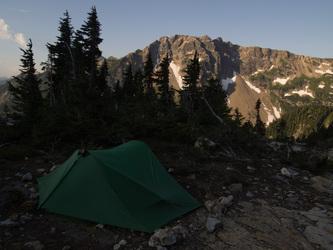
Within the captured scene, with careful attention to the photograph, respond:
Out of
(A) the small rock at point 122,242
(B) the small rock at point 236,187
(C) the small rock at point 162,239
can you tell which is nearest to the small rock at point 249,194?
(B) the small rock at point 236,187

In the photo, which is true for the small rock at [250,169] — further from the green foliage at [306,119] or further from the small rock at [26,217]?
the green foliage at [306,119]

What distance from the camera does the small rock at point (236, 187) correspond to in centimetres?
686

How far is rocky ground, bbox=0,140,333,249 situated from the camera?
3.97m

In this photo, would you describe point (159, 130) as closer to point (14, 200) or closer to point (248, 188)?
point (248, 188)

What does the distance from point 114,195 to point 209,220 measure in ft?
8.44

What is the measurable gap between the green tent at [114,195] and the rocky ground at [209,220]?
0.24 m

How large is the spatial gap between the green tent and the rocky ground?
0.24 m

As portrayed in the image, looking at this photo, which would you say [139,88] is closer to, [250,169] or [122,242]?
[250,169]

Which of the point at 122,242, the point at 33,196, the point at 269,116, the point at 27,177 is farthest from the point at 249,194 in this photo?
the point at 269,116

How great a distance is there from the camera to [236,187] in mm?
6910

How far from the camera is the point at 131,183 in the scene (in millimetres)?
5066

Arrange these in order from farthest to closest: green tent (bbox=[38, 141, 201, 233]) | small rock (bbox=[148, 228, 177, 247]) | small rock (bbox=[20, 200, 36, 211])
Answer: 1. small rock (bbox=[20, 200, 36, 211])
2. green tent (bbox=[38, 141, 201, 233])
3. small rock (bbox=[148, 228, 177, 247])

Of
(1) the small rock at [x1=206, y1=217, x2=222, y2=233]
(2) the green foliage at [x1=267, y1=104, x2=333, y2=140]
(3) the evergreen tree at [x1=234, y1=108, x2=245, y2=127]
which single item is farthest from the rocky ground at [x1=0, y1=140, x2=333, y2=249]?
(2) the green foliage at [x1=267, y1=104, x2=333, y2=140]

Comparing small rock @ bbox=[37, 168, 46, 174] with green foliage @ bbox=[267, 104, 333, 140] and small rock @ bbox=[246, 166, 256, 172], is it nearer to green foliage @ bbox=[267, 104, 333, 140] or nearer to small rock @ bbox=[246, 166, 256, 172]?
small rock @ bbox=[246, 166, 256, 172]
